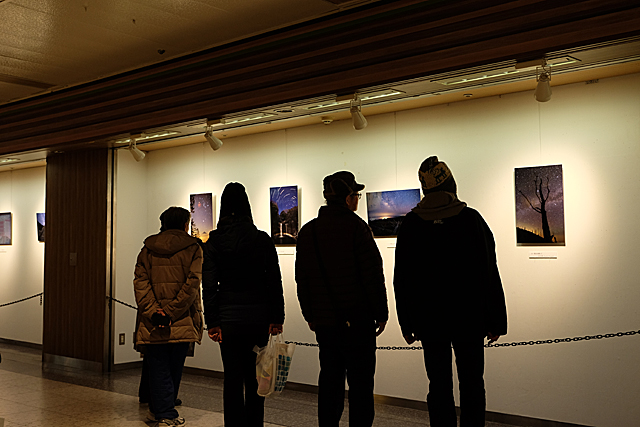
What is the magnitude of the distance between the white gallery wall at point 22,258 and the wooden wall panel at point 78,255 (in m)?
2.07

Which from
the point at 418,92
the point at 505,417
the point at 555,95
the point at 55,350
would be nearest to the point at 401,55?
the point at 418,92

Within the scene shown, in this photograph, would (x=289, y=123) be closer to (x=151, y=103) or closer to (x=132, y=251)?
(x=151, y=103)

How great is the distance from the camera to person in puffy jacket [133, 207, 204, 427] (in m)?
5.84

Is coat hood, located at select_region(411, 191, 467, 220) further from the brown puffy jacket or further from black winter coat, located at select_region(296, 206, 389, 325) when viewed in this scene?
the brown puffy jacket

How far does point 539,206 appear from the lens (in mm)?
5996

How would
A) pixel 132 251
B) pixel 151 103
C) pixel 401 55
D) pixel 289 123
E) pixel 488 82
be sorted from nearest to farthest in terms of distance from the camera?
pixel 401 55 < pixel 488 82 < pixel 151 103 < pixel 289 123 < pixel 132 251

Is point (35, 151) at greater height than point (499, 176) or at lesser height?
greater

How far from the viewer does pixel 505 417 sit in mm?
6098

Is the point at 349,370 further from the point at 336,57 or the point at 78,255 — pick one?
the point at 78,255

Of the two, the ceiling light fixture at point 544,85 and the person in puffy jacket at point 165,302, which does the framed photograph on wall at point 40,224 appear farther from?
the ceiling light fixture at point 544,85

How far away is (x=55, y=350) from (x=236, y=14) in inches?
247

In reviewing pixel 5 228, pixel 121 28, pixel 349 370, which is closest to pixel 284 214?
pixel 121 28

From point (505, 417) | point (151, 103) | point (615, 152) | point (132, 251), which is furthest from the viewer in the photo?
point (132, 251)

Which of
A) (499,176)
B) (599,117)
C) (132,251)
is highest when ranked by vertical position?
(599,117)
